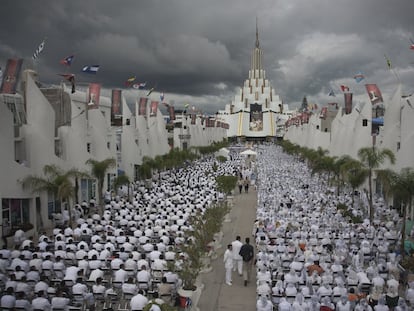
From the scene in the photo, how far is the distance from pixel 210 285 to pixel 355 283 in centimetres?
379

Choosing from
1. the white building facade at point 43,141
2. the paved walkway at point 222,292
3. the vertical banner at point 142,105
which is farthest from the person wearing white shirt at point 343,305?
the vertical banner at point 142,105

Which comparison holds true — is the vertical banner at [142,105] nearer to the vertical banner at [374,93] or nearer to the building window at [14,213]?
the building window at [14,213]

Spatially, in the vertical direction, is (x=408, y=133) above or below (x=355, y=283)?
above

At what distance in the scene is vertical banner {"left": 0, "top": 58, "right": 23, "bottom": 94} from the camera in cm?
1692

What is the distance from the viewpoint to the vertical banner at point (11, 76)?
1692 cm

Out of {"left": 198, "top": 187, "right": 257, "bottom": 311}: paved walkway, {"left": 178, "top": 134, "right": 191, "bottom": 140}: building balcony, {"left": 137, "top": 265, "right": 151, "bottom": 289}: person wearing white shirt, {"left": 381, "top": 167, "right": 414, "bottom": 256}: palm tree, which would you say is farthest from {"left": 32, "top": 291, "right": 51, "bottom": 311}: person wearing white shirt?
{"left": 178, "top": 134, "right": 191, "bottom": 140}: building balcony

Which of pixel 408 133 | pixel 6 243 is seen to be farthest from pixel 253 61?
pixel 6 243

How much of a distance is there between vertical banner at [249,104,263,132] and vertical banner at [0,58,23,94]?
9745 centimetres

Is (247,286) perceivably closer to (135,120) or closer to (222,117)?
(135,120)

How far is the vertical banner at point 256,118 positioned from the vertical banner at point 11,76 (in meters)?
97.4

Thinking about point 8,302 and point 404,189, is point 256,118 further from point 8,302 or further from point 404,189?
point 8,302

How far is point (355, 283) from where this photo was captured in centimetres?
1021

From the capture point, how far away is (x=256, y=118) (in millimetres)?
113312

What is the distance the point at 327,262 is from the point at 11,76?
46.7 feet
